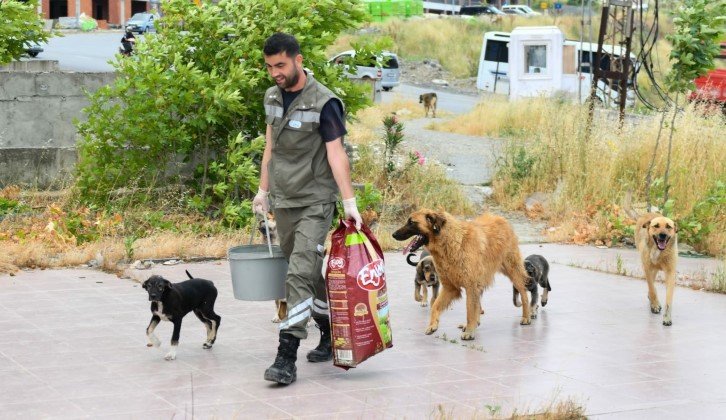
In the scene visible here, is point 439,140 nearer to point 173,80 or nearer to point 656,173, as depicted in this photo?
point 656,173

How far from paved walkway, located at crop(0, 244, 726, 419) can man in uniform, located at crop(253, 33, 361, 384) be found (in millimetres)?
557

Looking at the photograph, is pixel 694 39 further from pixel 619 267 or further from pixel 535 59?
pixel 535 59

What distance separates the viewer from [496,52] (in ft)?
129

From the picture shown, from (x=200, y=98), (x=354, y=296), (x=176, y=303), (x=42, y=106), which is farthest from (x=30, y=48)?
A: (x=354, y=296)

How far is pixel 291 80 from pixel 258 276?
1.35 meters

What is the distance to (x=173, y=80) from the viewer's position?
39.4 ft

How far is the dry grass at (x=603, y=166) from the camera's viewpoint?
13648 millimetres

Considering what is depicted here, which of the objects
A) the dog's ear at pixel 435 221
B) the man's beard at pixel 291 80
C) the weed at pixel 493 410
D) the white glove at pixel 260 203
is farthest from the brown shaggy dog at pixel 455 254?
the weed at pixel 493 410

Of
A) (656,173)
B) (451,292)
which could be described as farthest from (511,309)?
(656,173)

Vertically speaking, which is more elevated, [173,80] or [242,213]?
[173,80]

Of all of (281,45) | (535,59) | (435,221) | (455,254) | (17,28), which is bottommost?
(535,59)

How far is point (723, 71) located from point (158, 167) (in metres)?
20.0

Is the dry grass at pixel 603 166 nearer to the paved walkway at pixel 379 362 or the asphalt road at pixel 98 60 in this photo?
the paved walkway at pixel 379 362

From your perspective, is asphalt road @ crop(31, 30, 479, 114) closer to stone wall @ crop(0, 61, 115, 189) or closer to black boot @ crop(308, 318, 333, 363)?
stone wall @ crop(0, 61, 115, 189)
